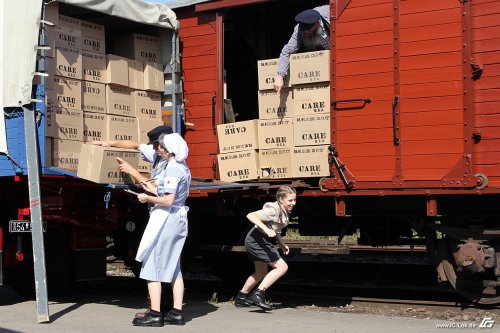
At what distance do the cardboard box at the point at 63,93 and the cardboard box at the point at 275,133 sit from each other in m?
2.15

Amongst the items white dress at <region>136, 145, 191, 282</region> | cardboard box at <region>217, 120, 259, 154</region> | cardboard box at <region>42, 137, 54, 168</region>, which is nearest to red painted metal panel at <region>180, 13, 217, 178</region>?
cardboard box at <region>217, 120, 259, 154</region>

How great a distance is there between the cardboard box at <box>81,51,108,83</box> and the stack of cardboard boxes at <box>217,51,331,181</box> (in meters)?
→ 1.58

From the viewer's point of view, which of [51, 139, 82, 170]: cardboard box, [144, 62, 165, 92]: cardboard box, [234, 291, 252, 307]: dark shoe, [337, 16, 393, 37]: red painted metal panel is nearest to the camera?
[51, 139, 82, 170]: cardboard box

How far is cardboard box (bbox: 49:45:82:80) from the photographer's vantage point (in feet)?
27.9

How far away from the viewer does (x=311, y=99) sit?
29.7 ft

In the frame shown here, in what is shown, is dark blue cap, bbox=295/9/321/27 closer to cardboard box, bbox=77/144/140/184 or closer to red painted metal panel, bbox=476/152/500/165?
red painted metal panel, bbox=476/152/500/165

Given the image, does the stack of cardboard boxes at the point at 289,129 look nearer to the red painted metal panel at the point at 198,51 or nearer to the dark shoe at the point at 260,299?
the red painted metal panel at the point at 198,51

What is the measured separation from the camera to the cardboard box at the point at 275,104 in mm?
9273

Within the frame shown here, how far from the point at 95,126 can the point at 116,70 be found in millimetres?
737

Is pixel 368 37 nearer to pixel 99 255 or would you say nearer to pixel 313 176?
pixel 313 176

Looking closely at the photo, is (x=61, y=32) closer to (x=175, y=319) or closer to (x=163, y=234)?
(x=163, y=234)

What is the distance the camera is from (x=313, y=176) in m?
8.95

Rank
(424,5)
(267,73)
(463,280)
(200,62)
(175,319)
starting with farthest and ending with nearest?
(200,62) → (267,73) → (463,280) → (424,5) → (175,319)

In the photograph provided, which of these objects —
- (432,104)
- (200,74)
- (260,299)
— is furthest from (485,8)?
(260,299)
